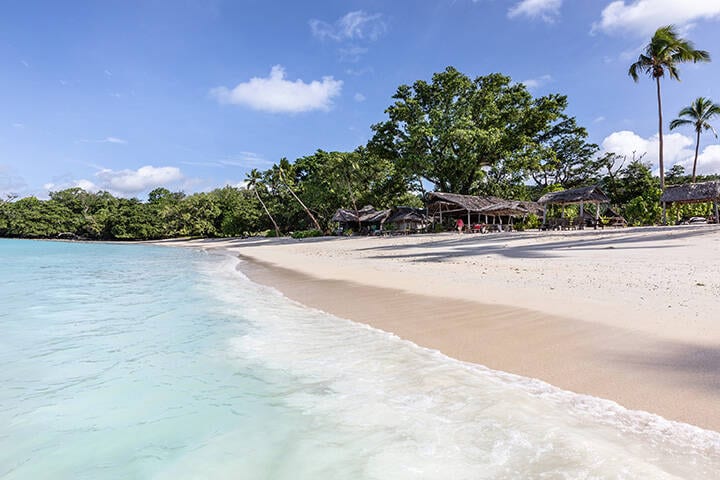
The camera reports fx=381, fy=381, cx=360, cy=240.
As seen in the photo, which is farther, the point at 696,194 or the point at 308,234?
the point at 308,234

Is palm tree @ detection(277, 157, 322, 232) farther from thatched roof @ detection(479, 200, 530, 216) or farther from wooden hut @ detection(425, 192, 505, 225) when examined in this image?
thatched roof @ detection(479, 200, 530, 216)

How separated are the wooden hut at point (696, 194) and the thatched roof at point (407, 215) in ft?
56.5

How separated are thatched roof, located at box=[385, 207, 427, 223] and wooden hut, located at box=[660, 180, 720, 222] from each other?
1723 centimetres

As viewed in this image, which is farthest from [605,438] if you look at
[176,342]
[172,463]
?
[176,342]

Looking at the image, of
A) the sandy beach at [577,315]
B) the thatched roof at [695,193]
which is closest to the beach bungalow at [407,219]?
the thatched roof at [695,193]

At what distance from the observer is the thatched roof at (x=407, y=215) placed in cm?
3434

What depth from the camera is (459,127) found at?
27.6 meters

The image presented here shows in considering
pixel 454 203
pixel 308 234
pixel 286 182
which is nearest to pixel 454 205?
pixel 454 203

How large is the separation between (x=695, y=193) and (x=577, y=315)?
23.3m

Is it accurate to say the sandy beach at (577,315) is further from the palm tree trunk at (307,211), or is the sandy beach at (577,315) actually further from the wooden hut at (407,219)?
the palm tree trunk at (307,211)

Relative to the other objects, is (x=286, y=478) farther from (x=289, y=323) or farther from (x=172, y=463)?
(x=289, y=323)

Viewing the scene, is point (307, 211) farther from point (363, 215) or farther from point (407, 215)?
point (407, 215)

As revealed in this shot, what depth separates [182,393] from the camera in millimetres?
3844

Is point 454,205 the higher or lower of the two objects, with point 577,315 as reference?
higher
